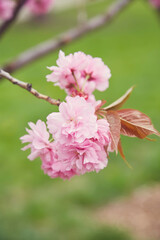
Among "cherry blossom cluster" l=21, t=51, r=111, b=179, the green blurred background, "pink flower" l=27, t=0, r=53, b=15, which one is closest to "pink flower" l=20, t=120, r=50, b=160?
"cherry blossom cluster" l=21, t=51, r=111, b=179

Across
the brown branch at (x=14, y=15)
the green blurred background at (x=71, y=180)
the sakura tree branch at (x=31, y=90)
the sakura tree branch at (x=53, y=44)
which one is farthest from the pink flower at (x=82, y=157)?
the green blurred background at (x=71, y=180)

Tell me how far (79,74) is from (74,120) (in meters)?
0.25

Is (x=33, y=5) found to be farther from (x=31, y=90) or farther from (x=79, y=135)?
(x=79, y=135)

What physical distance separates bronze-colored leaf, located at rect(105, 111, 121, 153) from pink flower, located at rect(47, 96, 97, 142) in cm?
5

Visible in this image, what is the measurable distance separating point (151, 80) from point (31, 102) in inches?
89.1

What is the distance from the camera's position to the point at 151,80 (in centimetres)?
758

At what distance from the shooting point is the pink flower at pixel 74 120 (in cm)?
102

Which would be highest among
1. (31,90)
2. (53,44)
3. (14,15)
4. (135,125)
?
(14,15)

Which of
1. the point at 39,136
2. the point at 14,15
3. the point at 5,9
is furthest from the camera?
the point at 5,9

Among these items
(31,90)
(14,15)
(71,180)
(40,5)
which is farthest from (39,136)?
(71,180)

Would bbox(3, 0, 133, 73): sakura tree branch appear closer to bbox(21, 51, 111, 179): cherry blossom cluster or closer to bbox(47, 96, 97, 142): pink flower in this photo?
bbox(21, 51, 111, 179): cherry blossom cluster

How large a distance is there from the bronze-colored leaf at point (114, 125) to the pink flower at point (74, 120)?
0.16ft

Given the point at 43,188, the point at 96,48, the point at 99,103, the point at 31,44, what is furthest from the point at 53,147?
the point at 31,44

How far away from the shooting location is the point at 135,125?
1.08m
